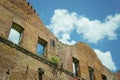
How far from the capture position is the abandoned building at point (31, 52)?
11008 millimetres

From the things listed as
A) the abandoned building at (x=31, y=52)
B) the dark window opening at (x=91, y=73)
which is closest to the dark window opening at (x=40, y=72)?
the abandoned building at (x=31, y=52)

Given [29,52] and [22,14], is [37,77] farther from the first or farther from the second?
[22,14]

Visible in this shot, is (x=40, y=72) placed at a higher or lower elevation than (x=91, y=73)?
lower

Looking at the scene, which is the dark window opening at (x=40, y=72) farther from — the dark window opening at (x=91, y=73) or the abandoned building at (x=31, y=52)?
the dark window opening at (x=91, y=73)

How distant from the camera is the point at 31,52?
1246cm

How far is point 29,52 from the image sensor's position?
12336 millimetres

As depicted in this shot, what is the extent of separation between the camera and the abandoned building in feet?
36.1

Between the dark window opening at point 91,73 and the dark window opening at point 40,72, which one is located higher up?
the dark window opening at point 91,73

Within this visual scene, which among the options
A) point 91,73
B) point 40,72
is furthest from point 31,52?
point 91,73

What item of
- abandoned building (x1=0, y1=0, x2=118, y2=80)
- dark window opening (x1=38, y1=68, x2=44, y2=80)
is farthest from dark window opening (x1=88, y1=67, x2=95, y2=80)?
dark window opening (x1=38, y1=68, x2=44, y2=80)

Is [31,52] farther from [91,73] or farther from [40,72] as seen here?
[91,73]

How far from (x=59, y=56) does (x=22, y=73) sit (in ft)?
14.7

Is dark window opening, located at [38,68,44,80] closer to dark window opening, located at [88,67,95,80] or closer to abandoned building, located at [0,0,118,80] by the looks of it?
abandoned building, located at [0,0,118,80]

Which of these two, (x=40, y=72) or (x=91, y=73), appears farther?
(x=91, y=73)
